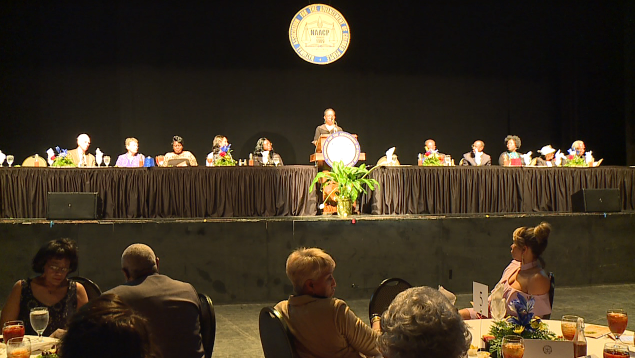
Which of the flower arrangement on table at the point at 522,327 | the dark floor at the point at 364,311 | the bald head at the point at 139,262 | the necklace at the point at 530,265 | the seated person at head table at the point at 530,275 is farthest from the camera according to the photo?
the dark floor at the point at 364,311

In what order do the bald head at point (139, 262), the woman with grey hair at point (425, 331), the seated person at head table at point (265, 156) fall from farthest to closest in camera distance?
the seated person at head table at point (265, 156) → the bald head at point (139, 262) → the woman with grey hair at point (425, 331)

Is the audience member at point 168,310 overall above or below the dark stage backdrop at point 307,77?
below

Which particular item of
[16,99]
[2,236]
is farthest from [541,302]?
[16,99]

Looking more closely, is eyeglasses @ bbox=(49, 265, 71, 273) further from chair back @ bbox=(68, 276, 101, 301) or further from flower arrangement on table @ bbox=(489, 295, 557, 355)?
flower arrangement on table @ bbox=(489, 295, 557, 355)

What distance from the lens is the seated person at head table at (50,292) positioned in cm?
275

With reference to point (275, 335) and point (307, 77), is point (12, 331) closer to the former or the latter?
point (275, 335)

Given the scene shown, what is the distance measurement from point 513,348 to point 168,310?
→ 1507 mm

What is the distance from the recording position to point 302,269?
2408mm

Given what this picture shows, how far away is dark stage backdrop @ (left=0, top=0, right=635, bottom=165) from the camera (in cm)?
943

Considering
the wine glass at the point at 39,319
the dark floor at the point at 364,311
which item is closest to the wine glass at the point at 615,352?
the wine glass at the point at 39,319

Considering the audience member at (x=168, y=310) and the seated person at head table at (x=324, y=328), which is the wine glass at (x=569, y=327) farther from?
the audience member at (x=168, y=310)

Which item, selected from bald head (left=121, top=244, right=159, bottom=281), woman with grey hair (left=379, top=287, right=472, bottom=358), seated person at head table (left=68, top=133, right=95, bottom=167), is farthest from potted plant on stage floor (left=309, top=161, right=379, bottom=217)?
woman with grey hair (left=379, top=287, right=472, bottom=358)

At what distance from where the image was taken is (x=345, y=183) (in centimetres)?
622

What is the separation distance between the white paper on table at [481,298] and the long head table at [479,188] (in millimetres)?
3981
